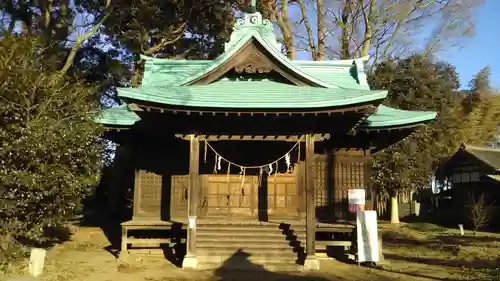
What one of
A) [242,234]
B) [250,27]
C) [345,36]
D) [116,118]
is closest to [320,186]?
[242,234]

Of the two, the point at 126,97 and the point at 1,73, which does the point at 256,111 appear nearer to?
the point at 126,97

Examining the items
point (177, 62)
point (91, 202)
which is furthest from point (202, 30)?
point (91, 202)

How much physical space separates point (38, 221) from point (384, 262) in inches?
410

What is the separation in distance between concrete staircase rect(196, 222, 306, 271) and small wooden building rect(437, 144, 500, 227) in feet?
65.8

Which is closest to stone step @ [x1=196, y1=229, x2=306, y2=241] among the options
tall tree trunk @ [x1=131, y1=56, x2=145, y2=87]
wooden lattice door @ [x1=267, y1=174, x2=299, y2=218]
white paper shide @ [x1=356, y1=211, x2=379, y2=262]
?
wooden lattice door @ [x1=267, y1=174, x2=299, y2=218]

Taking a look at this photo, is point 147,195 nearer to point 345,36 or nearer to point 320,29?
point 320,29

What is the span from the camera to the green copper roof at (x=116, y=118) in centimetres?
1543

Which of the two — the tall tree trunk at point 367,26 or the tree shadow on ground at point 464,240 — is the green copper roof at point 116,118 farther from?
the tall tree trunk at point 367,26

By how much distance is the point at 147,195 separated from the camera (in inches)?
639

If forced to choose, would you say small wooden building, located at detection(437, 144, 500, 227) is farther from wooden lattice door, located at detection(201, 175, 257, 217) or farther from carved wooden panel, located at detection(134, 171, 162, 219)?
carved wooden panel, located at detection(134, 171, 162, 219)

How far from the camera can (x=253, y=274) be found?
12523mm

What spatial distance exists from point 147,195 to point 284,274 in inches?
243

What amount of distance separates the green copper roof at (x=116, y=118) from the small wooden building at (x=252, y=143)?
5 centimetres

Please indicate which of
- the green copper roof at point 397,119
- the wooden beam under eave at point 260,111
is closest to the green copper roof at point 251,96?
the wooden beam under eave at point 260,111
